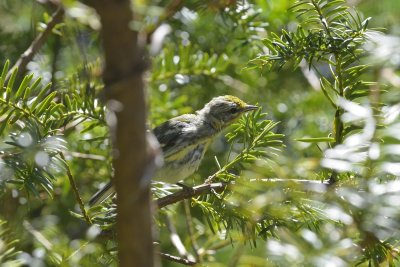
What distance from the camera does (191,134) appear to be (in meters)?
3.63

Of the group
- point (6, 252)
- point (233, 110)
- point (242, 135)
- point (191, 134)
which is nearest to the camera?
point (6, 252)

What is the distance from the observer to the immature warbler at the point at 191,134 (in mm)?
3117

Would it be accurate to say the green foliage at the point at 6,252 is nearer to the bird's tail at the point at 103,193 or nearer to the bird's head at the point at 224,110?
the bird's tail at the point at 103,193

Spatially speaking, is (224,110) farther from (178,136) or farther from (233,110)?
(178,136)

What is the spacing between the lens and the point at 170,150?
11.6 feet

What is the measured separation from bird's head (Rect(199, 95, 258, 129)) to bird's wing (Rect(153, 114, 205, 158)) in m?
0.11

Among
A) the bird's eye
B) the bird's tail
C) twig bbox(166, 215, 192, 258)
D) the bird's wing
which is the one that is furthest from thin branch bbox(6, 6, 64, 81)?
the bird's eye

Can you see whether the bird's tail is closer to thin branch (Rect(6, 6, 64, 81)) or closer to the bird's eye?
thin branch (Rect(6, 6, 64, 81))

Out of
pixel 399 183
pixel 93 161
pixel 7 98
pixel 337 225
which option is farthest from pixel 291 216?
pixel 93 161

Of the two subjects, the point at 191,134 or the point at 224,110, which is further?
the point at 191,134

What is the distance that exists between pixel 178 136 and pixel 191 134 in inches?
3.4

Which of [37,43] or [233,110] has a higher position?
[37,43]

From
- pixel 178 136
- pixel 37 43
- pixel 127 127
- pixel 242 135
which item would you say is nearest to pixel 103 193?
pixel 37 43

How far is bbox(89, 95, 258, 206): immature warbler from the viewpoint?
3.12 m
